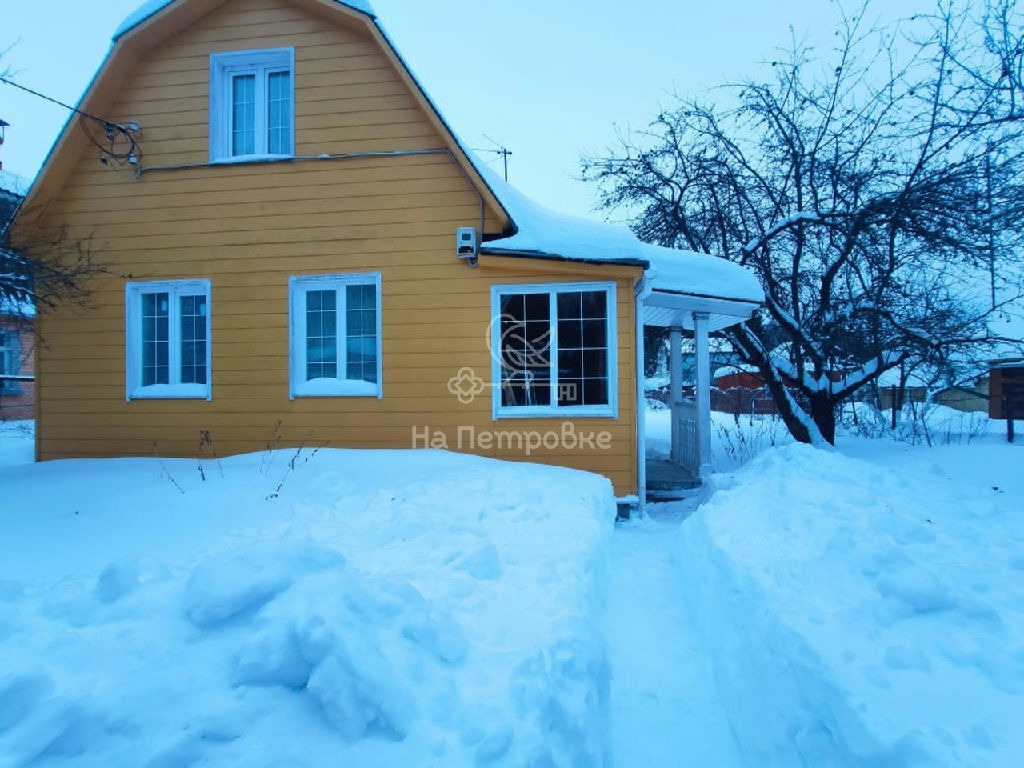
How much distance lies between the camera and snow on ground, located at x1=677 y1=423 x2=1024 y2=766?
6.86 ft

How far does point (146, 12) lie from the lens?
6.97 m

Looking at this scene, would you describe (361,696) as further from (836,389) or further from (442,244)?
(836,389)

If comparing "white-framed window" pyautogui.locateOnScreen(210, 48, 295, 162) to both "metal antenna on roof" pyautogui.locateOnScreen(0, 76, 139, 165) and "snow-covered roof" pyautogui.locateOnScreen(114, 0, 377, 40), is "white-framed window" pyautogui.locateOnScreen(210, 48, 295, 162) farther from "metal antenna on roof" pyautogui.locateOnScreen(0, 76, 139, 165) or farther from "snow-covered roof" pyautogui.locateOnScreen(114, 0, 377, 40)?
"metal antenna on roof" pyautogui.locateOnScreen(0, 76, 139, 165)

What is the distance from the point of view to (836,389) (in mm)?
10789

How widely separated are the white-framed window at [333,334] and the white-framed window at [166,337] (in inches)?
50.6

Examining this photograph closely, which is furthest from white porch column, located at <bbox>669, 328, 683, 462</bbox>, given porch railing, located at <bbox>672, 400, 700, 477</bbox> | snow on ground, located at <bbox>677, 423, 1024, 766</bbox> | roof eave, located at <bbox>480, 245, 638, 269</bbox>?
snow on ground, located at <bbox>677, 423, 1024, 766</bbox>

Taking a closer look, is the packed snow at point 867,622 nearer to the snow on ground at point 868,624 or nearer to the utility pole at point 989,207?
the snow on ground at point 868,624

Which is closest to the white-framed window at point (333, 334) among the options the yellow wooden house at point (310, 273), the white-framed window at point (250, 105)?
the yellow wooden house at point (310, 273)

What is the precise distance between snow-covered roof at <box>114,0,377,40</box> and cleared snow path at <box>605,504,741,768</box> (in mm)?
6860

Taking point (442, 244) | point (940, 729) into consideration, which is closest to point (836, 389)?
point (442, 244)

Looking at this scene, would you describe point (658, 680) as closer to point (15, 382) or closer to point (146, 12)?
point (146, 12)

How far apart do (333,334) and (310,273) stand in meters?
0.81

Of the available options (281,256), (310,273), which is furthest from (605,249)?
(281,256)

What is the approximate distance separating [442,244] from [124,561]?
503 cm
